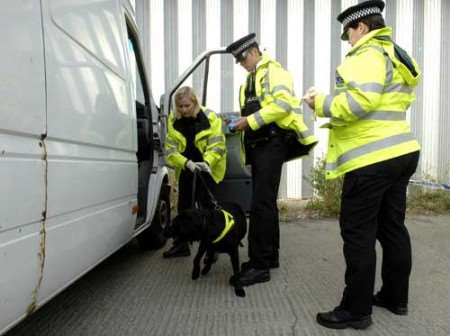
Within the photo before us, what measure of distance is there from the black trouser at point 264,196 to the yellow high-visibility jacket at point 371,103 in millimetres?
744

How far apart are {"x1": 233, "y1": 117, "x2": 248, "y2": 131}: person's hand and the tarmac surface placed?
1.14 meters

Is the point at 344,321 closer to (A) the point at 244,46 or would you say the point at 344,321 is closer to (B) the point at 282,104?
(B) the point at 282,104

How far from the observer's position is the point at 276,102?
2918mm

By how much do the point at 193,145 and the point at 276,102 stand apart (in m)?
1.04

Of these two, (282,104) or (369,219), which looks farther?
(282,104)

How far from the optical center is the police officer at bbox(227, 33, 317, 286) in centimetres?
302

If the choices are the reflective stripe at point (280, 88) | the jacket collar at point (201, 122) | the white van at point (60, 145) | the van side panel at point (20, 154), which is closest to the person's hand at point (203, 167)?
the jacket collar at point (201, 122)

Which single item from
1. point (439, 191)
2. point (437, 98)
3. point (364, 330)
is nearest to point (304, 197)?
point (439, 191)

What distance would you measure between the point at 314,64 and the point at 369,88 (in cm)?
514

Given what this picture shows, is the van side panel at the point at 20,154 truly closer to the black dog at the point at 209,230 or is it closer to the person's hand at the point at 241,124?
the black dog at the point at 209,230

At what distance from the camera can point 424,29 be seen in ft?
23.2

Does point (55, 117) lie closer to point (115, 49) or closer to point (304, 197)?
point (115, 49)

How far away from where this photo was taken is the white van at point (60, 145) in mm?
1498

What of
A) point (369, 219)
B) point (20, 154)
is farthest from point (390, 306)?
point (20, 154)
